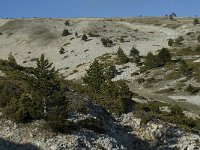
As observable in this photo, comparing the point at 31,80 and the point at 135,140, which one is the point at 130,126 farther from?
the point at 31,80

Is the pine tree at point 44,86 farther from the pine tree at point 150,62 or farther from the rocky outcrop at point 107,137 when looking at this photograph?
the pine tree at point 150,62

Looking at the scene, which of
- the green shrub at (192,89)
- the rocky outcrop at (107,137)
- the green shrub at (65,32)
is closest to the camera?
the rocky outcrop at (107,137)

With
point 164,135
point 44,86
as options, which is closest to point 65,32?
point 164,135

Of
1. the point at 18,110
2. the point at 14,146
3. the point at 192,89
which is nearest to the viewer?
the point at 14,146

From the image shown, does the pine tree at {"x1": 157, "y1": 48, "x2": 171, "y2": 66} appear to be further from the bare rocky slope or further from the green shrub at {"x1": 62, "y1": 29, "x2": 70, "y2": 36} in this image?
the green shrub at {"x1": 62, "y1": 29, "x2": 70, "y2": 36}

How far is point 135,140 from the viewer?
130 feet

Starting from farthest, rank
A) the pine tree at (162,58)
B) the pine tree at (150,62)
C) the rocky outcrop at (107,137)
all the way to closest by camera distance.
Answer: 1. the pine tree at (162,58)
2. the pine tree at (150,62)
3. the rocky outcrop at (107,137)

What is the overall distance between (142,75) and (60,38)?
55239mm

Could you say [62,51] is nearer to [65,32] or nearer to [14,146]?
[65,32]

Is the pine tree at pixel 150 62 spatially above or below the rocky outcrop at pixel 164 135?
below

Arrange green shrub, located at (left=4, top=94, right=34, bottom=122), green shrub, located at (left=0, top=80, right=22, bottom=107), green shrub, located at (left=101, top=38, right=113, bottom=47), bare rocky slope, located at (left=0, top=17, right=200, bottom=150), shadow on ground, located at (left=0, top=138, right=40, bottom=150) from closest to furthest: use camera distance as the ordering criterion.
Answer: shadow on ground, located at (left=0, top=138, right=40, bottom=150) → bare rocky slope, located at (left=0, top=17, right=200, bottom=150) → green shrub, located at (left=4, top=94, right=34, bottom=122) → green shrub, located at (left=0, top=80, right=22, bottom=107) → green shrub, located at (left=101, top=38, right=113, bottom=47)

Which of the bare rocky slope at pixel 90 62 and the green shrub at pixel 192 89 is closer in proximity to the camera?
the bare rocky slope at pixel 90 62

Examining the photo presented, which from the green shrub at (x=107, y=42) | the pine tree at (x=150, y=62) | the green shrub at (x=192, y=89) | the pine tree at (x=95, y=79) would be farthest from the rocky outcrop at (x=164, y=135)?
the green shrub at (x=107, y=42)

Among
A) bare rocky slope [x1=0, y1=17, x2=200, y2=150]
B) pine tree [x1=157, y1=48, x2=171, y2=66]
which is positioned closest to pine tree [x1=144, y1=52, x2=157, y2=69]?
pine tree [x1=157, y1=48, x2=171, y2=66]
